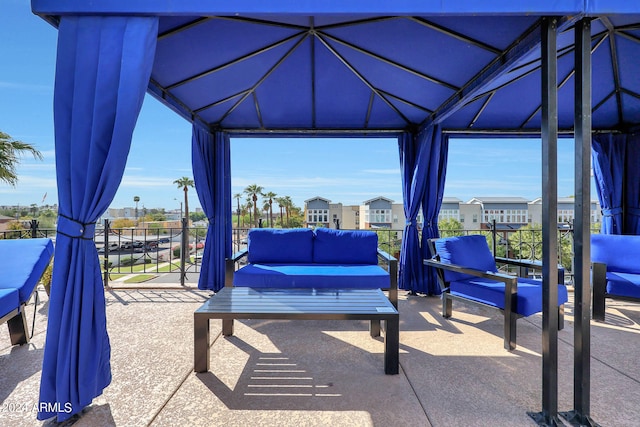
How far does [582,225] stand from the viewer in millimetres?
1766

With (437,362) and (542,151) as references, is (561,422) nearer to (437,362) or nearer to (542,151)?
(437,362)

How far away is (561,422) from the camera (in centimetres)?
168

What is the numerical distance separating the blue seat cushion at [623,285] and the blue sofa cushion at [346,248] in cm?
239

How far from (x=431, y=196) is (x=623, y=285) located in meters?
2.14

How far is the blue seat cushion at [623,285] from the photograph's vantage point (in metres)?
3.11

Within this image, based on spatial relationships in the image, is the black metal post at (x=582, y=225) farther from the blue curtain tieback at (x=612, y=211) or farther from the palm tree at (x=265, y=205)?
the palm tree at (x=265, y=205)

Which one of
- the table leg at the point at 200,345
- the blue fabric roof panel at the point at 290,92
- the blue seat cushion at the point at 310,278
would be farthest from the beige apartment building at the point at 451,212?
the table leg at the point at 200,345

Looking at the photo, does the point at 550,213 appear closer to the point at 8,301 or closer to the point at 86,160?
the point at 86,160

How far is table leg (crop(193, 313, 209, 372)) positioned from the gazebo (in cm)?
53

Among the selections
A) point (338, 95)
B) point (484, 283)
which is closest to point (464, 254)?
point (484, 283)

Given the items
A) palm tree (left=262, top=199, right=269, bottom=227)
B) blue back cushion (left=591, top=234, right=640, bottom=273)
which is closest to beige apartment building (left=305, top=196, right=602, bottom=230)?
palm tree (left=262, top=199, right=269, bottom=227)

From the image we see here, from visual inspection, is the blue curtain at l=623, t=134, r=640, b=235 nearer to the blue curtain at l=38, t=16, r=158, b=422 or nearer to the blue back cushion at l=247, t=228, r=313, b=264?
the blue back cushion at l=247, t=228, r=313, b=264

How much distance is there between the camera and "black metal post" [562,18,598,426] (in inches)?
68.4

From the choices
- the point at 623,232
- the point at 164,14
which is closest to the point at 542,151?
the point at 164,14
